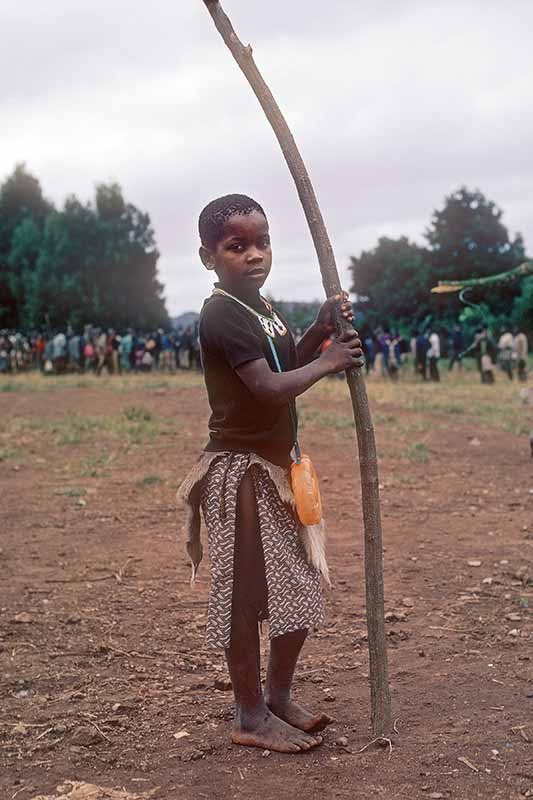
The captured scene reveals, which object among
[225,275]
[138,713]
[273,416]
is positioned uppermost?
[225,275]

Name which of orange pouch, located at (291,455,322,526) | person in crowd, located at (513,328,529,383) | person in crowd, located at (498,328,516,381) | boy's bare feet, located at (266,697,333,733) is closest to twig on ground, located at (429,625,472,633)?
boy's bare feet, located at (266,697,333,733)

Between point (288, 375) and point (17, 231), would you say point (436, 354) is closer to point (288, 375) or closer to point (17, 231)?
point (288, 375)

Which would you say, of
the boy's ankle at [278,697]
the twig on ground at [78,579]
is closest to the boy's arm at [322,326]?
the boy's ankle at [278,697]

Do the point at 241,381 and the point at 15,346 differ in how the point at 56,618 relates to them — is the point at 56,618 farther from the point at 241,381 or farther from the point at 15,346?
the point at 15,346

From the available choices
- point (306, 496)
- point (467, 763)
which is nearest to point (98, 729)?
point (306, 496)

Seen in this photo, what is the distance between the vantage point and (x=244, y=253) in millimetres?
2926

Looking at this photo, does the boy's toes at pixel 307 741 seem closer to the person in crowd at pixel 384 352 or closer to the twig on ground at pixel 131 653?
the twig on ground at pixel 131 653

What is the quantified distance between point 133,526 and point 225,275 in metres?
3.97

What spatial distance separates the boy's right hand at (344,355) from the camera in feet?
9.09

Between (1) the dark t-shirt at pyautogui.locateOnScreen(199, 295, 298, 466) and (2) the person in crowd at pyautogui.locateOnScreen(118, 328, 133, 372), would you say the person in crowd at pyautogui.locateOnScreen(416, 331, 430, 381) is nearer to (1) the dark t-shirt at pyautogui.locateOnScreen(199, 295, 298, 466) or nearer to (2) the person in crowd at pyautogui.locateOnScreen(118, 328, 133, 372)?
(2) the person in crowd at pyautogui.locateOnScreen(118, 328, 133, 372)

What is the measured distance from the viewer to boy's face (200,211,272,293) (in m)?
2.91

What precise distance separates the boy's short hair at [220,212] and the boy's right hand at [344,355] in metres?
0.50

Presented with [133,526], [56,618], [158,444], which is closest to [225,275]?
[56,618]

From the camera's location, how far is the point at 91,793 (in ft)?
9.04
